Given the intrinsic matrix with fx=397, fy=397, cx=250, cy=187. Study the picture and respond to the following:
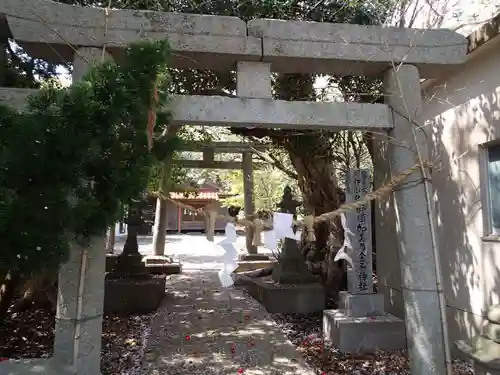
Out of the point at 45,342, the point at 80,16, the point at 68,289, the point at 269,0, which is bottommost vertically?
the point at 45,342

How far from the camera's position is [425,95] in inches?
211

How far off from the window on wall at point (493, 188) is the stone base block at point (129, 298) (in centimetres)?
551

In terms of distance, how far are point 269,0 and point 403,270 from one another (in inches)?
157

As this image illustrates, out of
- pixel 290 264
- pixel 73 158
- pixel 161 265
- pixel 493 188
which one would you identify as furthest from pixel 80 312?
pixel 161 265

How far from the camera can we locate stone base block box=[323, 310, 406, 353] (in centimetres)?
495

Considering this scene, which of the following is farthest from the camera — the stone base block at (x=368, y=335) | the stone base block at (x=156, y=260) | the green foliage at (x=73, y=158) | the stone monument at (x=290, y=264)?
the stone base block at (x=156, y=260)

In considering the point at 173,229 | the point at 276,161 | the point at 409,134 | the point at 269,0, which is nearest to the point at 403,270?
the point at 409,134

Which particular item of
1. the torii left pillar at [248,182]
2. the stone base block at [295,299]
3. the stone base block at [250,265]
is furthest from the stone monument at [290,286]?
the torii left pillar at [248,182]

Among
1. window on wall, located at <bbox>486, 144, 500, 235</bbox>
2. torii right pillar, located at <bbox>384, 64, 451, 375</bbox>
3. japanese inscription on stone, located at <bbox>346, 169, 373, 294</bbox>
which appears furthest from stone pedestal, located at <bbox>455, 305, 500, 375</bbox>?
japanese inscription on stone, located at <bbox>346, 169, 373, 294</bbox>

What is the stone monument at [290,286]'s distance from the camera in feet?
23.1

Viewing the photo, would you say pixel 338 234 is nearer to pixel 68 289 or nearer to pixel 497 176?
pixel 497 176

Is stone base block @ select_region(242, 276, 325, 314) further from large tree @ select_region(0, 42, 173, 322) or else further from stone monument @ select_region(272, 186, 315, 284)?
large tree @ select_region(0, 42, 173, 322)

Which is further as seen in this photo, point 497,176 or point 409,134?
point 497,176

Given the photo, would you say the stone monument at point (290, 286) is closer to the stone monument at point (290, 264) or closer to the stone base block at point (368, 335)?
the stone monument at point (290, 264)
